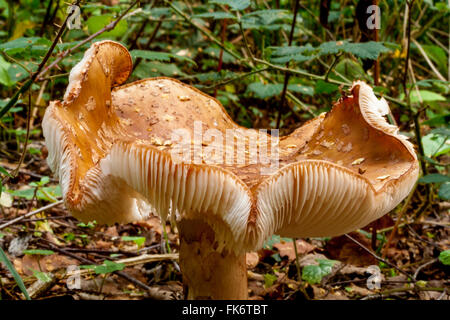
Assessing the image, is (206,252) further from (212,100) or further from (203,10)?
(203,10)

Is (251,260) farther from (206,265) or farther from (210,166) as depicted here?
(210,166)

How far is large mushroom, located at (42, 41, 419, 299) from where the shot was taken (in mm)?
1520

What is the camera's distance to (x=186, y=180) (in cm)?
153

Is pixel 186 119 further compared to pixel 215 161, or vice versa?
pixel 186 119

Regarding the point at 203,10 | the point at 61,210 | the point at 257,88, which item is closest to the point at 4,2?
the point at 203,10

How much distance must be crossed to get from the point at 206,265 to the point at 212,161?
48 cm

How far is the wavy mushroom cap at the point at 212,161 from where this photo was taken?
152 cm

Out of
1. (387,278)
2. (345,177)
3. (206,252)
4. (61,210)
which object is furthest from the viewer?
(61,210)

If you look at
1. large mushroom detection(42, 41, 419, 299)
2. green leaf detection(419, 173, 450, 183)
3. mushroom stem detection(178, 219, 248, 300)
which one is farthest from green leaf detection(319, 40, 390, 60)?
mushroom stem detection(178, 219, 248, 300)

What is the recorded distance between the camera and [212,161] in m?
2.04

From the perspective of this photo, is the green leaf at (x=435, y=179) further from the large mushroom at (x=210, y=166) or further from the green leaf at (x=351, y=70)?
the green leaf at (x=351, y=70)

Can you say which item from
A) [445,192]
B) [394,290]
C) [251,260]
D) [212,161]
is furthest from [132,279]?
[445,192]

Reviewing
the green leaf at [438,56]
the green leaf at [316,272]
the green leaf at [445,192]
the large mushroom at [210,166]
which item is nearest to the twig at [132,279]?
the large mushroom at [210,166]
